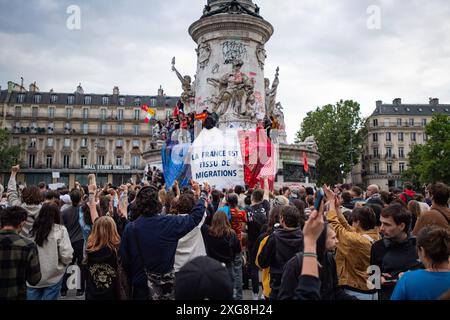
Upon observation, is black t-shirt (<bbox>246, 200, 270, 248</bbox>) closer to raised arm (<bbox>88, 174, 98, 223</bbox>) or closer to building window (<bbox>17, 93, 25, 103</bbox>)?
raised arm (<bbox>88, 174, 98, 223</bbox>)

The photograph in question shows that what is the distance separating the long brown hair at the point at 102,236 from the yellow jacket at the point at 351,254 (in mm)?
2477

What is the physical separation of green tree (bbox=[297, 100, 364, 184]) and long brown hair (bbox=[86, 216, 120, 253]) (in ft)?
192

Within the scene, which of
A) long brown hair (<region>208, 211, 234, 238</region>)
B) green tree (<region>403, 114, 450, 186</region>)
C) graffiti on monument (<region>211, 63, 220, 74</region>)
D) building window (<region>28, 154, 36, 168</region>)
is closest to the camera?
long brown hair (<region>208, 211, 234, 238</region>)

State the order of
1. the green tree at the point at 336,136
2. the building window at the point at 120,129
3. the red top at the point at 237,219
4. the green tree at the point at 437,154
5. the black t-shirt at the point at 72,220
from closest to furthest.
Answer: the red top at the point at 237,219, the black t-shirt at the point at 72,220, the green tree at the point at 437,154, the green tree at the point at 336,136, the building window at the point at 120,129

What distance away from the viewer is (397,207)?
4402mm

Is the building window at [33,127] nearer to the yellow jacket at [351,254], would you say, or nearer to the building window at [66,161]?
the building window at [66,161]

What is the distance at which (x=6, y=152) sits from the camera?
62344mm

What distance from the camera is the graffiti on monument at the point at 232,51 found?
78.3 feet

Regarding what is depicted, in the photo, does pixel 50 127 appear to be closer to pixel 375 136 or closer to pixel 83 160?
pixel 83 160

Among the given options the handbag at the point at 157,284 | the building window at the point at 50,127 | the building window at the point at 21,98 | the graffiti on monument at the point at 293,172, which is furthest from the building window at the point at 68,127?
the handbag at the point at 157,284

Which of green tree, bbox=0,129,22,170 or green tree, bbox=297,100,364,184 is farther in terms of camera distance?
green tree, bbox=297,100,364,184

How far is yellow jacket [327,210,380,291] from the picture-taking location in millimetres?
4734

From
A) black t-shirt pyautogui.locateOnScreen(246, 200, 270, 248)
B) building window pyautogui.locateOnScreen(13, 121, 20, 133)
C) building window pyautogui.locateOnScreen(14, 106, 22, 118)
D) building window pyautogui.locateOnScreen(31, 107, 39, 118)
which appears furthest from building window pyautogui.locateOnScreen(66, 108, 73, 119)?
black t-shirt pyautogui.locateOnScreen(246, 200, 270, 248)

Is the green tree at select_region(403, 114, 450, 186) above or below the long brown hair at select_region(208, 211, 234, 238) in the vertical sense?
above
